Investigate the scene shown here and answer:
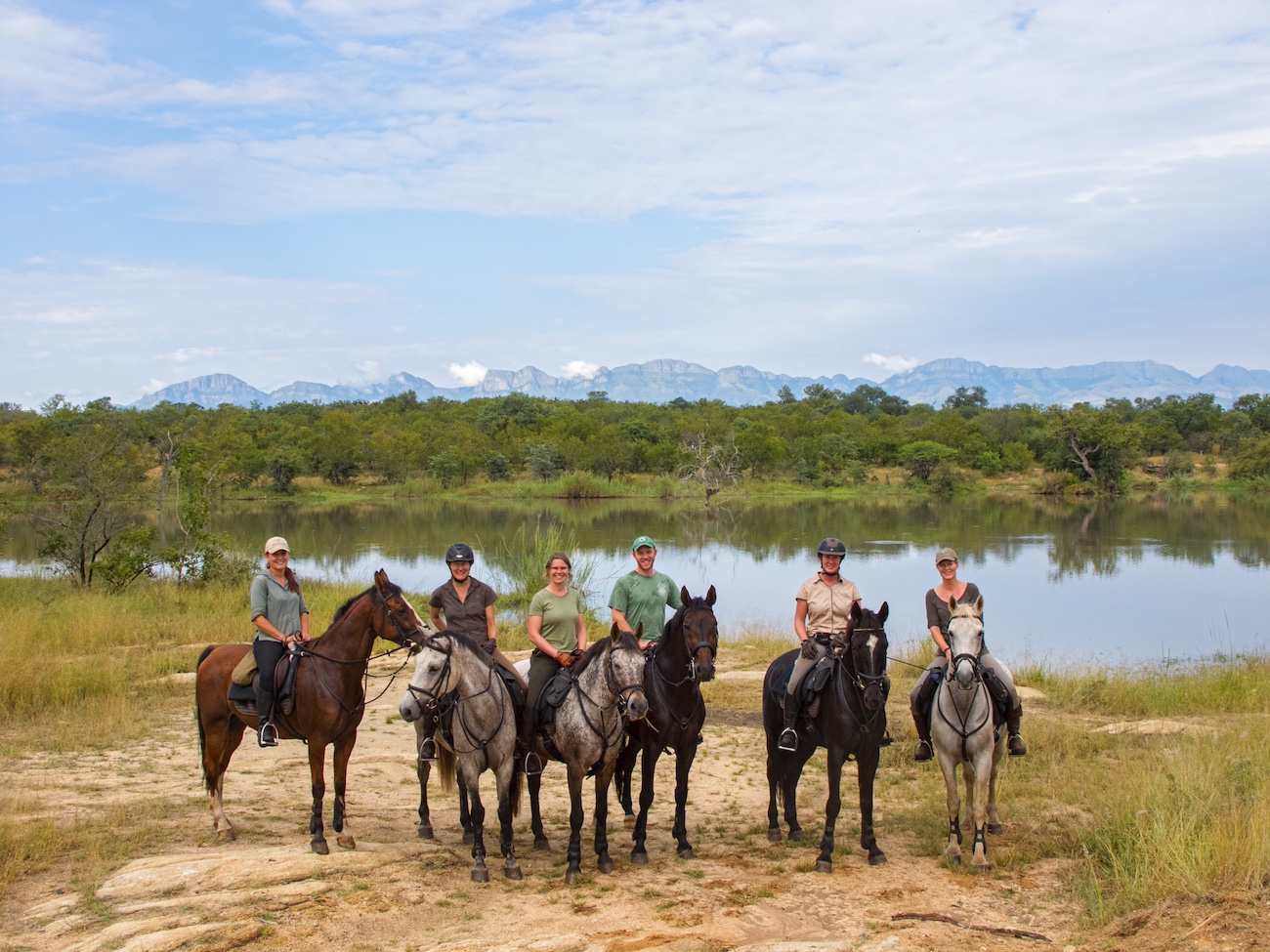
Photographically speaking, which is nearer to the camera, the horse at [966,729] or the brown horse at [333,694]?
the horse at [966,729]

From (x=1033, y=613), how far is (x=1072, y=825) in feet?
44.6

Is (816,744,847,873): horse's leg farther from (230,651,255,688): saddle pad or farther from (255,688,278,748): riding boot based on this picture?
(230,651,255,688): saddle pad

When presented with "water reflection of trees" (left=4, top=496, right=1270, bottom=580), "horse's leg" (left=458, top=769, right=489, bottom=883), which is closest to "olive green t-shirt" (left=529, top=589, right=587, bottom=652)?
"horse's leg" (left=458, top=769, right=489, bottom=883)

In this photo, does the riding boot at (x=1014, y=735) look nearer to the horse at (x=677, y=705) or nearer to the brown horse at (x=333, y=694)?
the horse at (x=677, y=705)

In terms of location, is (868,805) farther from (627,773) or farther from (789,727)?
(627,773)

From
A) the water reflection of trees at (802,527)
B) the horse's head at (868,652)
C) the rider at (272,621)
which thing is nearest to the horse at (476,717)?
the rider at (272,621)

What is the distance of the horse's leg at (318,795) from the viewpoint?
19.0 ft

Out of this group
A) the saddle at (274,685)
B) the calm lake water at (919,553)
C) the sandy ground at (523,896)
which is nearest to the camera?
the sandy ground at (523,896)

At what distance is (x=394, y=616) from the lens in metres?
5.95

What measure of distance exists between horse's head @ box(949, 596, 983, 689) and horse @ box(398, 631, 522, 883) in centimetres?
283

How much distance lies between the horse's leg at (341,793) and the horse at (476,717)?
2.47 feet

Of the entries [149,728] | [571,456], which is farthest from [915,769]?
[571,456]

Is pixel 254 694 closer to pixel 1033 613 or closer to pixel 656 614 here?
pixel 656 614

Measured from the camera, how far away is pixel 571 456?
56.2 meters
